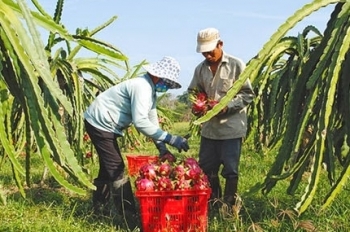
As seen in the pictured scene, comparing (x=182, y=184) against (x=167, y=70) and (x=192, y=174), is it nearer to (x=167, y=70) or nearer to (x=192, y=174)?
(x=192, y=174)

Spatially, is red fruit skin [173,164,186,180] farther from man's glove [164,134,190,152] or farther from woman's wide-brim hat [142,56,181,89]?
woman's wide-brim hat [142,56,181,89]

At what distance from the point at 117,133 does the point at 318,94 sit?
182 centimetres

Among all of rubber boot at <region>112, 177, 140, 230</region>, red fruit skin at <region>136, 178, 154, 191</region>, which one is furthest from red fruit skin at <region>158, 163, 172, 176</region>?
Answer: rubber boot at <region>112, 177, 140, 230</region>

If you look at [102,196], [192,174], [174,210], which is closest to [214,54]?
[192,174]

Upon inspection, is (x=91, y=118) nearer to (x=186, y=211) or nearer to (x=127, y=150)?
(x=186, y=211)

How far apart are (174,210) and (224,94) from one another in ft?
3.47

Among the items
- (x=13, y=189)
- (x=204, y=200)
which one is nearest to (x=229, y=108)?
Answer: (x=204, y=200)

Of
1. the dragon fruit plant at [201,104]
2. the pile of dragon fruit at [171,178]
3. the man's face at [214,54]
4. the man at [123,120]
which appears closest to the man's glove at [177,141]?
the man at [123,120]

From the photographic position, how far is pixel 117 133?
160 inches

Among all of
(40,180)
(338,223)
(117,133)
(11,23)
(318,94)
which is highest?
(11,23)

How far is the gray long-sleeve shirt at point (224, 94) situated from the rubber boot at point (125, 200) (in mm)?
729

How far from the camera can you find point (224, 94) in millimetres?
4078

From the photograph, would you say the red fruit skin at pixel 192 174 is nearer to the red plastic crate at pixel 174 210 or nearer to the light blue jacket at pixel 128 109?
the red plastic crate at pixel 174 210

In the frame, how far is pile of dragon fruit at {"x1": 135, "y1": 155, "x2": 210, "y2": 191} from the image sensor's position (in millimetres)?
3430
